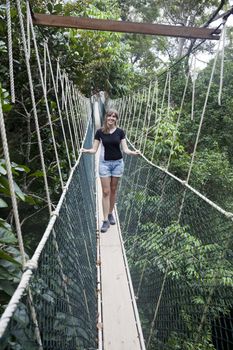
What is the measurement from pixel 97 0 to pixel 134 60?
8.77m

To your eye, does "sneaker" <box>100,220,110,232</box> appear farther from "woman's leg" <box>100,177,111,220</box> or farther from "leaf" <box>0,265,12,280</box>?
"leaf" <box>0,265,12,280</box>

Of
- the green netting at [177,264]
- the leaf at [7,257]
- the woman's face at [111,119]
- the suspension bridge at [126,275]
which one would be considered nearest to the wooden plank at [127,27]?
the suspension bridge at [126,275]

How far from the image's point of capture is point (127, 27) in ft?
5.25

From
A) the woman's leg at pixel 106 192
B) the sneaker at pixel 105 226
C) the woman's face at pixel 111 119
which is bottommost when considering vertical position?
the sneaker at pixel 105 226

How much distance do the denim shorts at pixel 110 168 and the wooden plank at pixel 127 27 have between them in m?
0.78

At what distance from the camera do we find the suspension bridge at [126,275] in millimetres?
777

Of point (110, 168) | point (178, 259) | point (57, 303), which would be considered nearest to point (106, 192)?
point (110, 168)

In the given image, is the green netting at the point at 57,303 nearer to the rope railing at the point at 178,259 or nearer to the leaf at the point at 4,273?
the leaf at the point at 4,273

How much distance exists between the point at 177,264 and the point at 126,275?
0.29m

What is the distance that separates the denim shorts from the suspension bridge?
0.23 meters

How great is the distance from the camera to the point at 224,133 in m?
7.09

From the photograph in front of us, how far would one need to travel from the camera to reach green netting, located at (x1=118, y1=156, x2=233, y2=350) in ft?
4.24

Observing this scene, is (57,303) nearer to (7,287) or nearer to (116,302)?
(7,287)

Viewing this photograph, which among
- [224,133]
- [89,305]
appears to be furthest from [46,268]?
[224,133]
